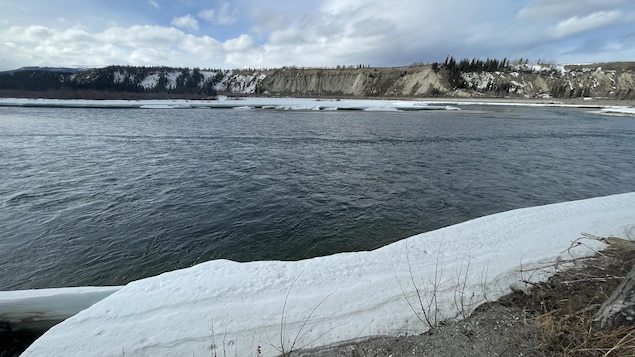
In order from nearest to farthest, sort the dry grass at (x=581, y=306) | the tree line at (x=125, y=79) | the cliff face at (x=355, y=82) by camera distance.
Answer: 1. the dry grass at (x=581, y=306)
2. the cliff face at (x=355, y=82)
3. the tree line at (x=125, y=79)

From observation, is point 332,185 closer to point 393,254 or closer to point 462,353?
point 393,254

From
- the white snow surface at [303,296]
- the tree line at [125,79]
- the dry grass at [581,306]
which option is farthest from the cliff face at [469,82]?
the dry grass at [581,306]

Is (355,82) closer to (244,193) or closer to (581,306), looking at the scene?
(244,193)

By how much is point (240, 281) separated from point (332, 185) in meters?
6.96

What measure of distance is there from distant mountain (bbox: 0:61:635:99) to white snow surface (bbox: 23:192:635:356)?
7979 centimetres

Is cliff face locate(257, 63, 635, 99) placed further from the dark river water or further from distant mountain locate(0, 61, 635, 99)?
the dark river water

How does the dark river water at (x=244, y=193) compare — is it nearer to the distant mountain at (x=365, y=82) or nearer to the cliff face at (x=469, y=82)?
the distant mountain at (x=365, y=82)

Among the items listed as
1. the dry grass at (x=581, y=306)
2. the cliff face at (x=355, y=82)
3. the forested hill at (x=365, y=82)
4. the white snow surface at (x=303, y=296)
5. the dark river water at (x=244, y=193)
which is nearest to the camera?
the dry grass at (x=581, y=306)

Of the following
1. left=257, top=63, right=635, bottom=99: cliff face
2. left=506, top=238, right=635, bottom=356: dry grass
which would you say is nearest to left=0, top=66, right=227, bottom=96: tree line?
left=257, top=63, right=635, bottom=99: cliff face

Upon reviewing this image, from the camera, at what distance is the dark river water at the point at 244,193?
654cm

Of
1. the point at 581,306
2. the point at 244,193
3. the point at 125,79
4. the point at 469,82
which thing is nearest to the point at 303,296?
the point at 581,306

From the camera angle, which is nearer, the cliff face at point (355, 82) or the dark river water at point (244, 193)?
the dark river water at point (244, 193)

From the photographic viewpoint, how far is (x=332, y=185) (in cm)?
1095

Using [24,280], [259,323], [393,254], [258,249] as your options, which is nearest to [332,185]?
[258,249]
